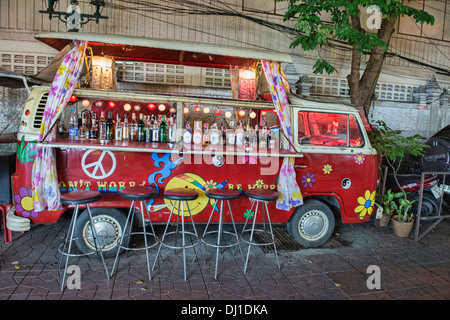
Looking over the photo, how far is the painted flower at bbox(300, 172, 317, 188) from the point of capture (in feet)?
14.9

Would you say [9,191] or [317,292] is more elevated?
[9,191]

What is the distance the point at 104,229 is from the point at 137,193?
0.90 meters

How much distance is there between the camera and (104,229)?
13.5 feet

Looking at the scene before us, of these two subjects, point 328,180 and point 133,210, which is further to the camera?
point 328,180

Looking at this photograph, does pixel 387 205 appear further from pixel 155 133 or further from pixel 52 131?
pixel 52 131

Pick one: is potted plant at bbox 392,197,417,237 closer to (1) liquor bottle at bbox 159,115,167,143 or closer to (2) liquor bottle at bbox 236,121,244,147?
(2) liquor bottle at bbox 236,121,244,147

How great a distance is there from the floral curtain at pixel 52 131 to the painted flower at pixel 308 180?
3.35 metres

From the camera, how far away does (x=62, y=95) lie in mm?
3852

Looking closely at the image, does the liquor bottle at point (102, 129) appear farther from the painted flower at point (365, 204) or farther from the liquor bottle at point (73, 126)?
the painted flower at point (365, 204)

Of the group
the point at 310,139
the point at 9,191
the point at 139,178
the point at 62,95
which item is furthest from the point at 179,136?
the point at 9,191

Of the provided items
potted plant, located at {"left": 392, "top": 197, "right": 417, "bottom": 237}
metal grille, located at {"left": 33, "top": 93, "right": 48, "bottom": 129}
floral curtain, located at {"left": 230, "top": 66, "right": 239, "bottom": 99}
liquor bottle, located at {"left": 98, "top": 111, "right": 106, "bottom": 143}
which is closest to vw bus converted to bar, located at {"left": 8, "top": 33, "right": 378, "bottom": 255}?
metal grille, located at {"left": 33, "top": 93, "right": 48, "bottom": 129}

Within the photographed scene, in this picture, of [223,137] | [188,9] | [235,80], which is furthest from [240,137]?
[188,9]
